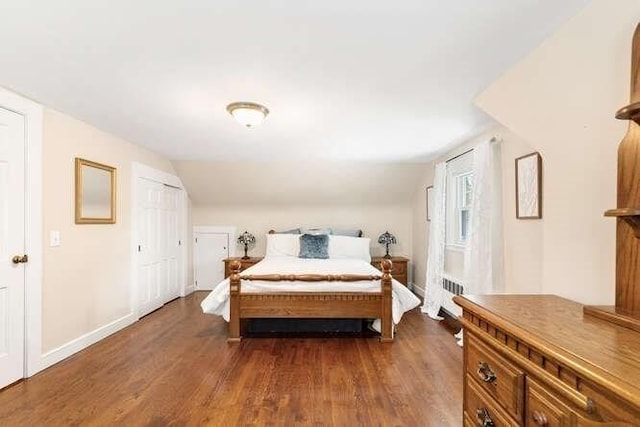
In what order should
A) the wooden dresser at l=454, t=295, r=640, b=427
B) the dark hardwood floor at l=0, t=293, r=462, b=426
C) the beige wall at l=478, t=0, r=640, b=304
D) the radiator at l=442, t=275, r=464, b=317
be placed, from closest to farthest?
the wooden dresser at l=454, t=295, r=640, b=427
the beige wall at l=478, t=0, r=640, b=304
the dark hardwood floor at l=0, t=293, r=462, b=426
the radiator at l=442, t=275, r=464, b=317

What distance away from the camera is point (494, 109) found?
224 centimetres

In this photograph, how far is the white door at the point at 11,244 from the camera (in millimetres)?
2361

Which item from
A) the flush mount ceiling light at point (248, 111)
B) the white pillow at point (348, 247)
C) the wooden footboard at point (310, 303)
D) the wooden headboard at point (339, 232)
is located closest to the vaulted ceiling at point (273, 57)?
the flush mount ceiling light at point (248, 111)

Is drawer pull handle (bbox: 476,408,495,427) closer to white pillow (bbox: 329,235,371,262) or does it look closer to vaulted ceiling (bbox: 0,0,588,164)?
vaulted ceiling (bbox: 0,0,588,164)

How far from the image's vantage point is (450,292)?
4020 millimetres

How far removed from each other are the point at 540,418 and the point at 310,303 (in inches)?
100.0

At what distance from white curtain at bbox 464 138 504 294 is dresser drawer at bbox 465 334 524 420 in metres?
1.80

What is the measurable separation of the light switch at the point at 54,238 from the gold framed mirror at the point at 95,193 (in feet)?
0.81

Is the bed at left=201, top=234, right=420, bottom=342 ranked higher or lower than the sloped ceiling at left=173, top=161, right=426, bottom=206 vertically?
lower

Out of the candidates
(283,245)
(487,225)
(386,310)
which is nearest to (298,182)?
(283,245)

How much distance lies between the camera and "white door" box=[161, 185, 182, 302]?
4.86 metres

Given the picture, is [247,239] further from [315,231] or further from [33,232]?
[33,232]

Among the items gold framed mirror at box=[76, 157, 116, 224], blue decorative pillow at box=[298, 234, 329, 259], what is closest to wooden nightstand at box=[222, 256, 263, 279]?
blue decorative pillow at box=[298, 234, 329, 259]

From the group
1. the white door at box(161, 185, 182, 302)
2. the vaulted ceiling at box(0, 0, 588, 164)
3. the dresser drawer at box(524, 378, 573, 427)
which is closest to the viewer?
the dresser drawer at box(524, 378, 573, 427)
